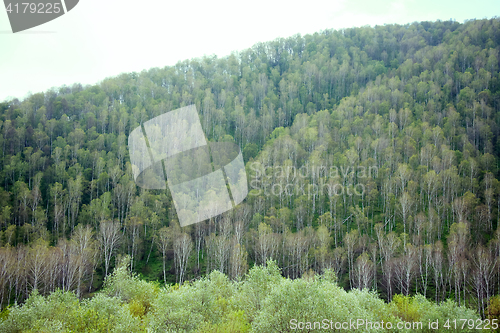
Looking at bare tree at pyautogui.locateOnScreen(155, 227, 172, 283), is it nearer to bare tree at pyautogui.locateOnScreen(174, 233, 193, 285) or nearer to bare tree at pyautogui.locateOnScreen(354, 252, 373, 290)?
bare tree at pyautogui.locateOnScreen(174, 233, 193, 285)

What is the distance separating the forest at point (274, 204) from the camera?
105 feet

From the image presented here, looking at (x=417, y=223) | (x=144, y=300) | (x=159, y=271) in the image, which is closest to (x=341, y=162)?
(x=417, y=223)

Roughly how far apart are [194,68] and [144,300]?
420 ft

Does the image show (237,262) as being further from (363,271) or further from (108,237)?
(108,237)

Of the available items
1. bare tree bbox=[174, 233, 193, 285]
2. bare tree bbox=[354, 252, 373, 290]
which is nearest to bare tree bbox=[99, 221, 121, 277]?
bare tree bbox=[174, 233, 193, 285]

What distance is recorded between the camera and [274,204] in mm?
71250

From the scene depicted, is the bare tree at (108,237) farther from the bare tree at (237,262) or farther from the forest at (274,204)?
the bare tree at (237,262)

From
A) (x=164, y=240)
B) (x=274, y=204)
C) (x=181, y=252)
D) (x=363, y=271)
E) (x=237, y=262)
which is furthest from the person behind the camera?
(x=274, y=204)

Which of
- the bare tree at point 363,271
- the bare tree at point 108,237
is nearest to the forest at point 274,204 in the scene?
the bare tree at point 108,237

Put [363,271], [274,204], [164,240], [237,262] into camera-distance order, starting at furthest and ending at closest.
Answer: [274,204] < [164,240] < [237,262] < [363,271]

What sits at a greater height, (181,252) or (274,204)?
(181,252)

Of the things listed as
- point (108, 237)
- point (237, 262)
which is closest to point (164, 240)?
point (108, 237)

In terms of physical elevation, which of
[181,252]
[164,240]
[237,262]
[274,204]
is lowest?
[237,262]

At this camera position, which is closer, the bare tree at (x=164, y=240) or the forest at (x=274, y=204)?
the forest at (x=274, y=204)
